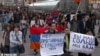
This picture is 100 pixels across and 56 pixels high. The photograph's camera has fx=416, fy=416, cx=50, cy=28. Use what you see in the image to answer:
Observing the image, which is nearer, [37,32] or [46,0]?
[37,32]

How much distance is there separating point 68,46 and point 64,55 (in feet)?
1.08

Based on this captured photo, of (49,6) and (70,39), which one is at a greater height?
(70,39)

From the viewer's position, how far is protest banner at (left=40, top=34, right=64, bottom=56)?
1275cm

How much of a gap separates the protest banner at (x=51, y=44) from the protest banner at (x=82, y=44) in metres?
0.49

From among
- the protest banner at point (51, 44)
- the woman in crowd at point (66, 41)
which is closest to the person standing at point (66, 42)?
the woman in crowd at point (66, 41)

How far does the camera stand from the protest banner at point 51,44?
41.8 feet

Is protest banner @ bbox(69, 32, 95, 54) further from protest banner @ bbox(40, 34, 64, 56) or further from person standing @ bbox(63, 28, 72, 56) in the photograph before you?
protest banner @ bbox(40, 34, 64, 56)

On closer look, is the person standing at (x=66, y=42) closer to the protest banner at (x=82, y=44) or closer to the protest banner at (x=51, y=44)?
the protest banner at (x=82, y=44)

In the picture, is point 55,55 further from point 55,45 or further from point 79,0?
point 79,0

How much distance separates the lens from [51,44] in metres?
12.8

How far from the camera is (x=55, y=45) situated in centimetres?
1281

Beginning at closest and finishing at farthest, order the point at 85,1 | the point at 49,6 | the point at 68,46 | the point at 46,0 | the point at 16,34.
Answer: the point at 68,46
the point at 16,34
the point at 85,1
the point at 49,6
the point at 46,0

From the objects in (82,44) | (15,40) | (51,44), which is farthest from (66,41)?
(15,40)

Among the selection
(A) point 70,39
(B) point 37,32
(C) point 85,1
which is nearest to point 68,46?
(A) point 70,39
